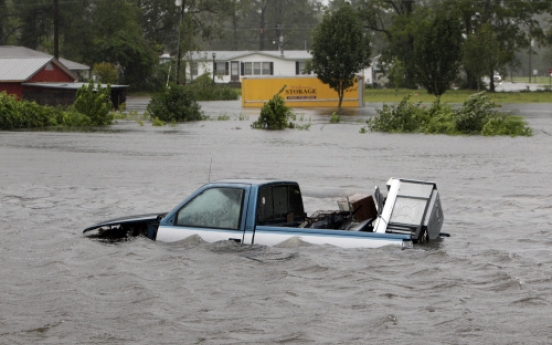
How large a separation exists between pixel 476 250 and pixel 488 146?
1882 centimetres

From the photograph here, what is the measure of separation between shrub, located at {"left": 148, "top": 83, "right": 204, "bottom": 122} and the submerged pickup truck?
35041 mm

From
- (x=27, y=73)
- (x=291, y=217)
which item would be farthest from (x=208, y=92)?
(x=291, y=217)

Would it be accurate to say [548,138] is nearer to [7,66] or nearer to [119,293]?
[119,293]

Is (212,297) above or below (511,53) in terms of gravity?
below

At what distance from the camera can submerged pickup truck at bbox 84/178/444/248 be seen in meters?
11.8

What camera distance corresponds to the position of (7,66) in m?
62.6

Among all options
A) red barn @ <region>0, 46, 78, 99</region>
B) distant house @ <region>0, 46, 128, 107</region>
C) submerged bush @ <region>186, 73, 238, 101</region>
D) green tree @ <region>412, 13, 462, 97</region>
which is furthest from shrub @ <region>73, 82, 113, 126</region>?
submerged bush @ <region>186, 73, 238, 101</region>

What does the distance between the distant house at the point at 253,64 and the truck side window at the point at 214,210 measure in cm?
9036

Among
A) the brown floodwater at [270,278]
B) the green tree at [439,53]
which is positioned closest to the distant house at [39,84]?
the green tree at [439,53]

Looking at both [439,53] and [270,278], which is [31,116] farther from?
[270,278]

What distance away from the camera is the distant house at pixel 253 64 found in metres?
105

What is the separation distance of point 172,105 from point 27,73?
16908mm

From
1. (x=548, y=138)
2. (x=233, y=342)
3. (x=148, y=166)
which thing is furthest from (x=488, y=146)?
(x=233, y=342)

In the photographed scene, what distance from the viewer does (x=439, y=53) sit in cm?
5728
